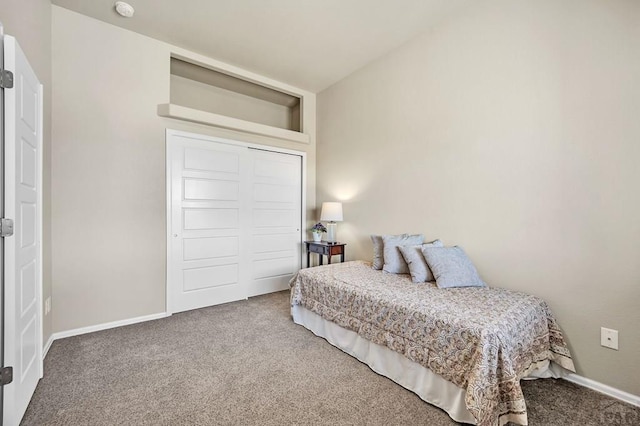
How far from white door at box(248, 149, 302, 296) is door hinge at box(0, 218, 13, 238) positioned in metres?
2.53

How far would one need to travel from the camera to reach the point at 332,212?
3736mm

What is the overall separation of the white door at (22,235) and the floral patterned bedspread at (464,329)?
1919 mm

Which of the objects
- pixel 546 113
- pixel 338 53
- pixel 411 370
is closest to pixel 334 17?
pixel 338 53

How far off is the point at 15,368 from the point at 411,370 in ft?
7.16

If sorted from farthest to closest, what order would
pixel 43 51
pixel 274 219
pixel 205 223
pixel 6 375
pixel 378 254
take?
pixel 274 219 < pixel 205 223 < pixel 378 254 < pixel 43 51 < pixel 6 375

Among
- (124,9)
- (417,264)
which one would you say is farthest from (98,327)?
(417,264)

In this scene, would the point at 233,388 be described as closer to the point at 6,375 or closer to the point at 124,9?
the point at 6,375

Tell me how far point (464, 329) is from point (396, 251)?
4.18ft

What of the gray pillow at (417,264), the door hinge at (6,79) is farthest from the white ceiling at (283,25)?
the gray pillow at (417,264)

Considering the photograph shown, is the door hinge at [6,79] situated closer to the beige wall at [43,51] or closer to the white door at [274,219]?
the beige wall at [43,51]

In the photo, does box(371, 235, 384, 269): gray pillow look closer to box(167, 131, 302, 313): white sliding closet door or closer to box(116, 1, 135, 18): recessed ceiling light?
box(167, 131, 302, 313): white sliding closet door

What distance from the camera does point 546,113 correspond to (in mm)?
2135

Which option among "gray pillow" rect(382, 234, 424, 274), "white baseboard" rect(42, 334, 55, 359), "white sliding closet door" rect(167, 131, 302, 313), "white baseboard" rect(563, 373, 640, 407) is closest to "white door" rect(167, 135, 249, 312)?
"white sliding closet door" rect(167, 131, 302, 313)

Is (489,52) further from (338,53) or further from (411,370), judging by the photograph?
(411,370)
